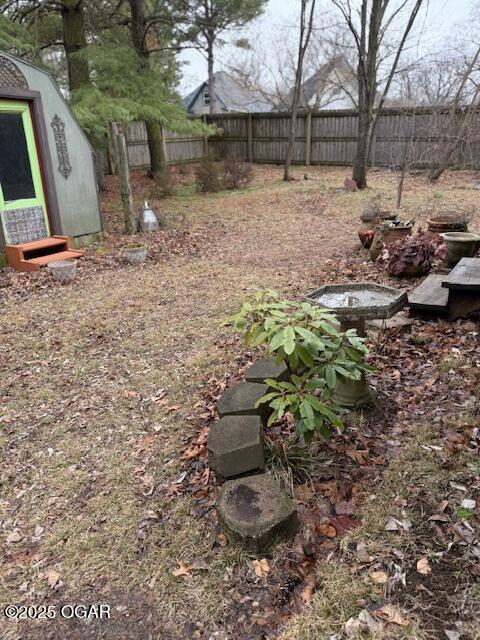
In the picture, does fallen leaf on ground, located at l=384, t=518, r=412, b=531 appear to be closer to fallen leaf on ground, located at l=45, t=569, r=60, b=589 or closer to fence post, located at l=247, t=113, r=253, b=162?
fallen leaf on ground, located at l=45, t=569, r=60, b=589

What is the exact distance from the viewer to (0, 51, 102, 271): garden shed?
665 centimetres

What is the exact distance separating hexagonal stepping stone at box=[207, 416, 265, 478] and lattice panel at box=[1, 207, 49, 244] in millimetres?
5580

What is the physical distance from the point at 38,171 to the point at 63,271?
201cm

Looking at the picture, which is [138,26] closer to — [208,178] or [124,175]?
[208,178]

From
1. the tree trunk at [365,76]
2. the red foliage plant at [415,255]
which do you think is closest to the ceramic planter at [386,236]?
the red foliage plant at [415,255]

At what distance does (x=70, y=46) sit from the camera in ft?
33.9

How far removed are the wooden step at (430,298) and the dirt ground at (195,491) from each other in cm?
15

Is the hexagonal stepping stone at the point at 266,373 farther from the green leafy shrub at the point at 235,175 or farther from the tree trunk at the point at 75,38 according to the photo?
the green leafy shrub at the point at 235,175

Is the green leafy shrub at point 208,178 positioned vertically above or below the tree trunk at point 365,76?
below

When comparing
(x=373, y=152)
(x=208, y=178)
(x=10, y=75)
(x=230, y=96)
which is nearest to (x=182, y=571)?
(x=10, y=75)

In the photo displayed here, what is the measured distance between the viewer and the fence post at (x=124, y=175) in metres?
7.80

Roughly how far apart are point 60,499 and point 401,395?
2185 millimetres

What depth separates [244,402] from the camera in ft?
9.58

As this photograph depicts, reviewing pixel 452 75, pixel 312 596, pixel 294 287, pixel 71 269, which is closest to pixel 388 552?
pixel 312 596
